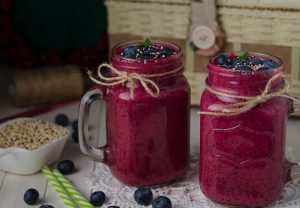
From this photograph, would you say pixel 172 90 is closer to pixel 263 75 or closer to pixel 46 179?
pixel 263 75

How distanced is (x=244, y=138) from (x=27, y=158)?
0.40 metres

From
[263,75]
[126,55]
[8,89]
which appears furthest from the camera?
[8,89]

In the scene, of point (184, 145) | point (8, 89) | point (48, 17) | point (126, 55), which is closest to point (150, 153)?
point (184, 145)

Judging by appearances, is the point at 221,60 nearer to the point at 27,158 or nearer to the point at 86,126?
the point at 86,126

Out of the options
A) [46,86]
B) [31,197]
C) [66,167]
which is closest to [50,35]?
[46,86]

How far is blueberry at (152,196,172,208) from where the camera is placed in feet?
3.20

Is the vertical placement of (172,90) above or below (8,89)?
above

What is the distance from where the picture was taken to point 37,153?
1101mm

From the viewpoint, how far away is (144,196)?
39.3 inches

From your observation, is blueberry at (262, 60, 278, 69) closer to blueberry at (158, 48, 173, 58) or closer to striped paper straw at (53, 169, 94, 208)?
blueberry at (158, 48, 173, 58)

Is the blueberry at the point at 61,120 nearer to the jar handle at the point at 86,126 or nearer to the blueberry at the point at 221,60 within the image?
the jar handle at the point at 86,126

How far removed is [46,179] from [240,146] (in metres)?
0.38

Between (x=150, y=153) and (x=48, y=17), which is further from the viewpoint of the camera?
(x=48, y=17)

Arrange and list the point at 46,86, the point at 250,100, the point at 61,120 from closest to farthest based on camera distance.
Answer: the point at 250,100 → the point at 61,120 → the point at 46,86
